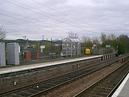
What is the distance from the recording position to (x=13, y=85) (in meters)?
18.0

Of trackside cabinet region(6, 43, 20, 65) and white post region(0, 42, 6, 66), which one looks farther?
trackside cabinet region(6, 43, 20, 65)

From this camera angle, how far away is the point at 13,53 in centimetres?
3669

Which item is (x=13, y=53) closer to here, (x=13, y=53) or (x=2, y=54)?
(x=13, y=53)

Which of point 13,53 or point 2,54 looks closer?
point 2,54

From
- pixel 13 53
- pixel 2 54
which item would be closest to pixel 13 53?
pixel 13 53

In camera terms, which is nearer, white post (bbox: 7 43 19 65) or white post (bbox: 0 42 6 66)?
white post (bbox: 0 42 6 66)

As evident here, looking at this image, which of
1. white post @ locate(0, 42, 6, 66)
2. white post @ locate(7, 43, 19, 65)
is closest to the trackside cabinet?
white post @ locate(7, 43, 19, 65)

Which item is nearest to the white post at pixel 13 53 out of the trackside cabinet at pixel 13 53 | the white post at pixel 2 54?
the trackside cabinet at pixel 13 53

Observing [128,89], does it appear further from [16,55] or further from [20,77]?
[16,55]

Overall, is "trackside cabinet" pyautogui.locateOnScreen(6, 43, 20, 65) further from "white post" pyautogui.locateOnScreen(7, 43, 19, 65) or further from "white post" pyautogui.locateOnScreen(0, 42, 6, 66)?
"white post" pyautogui.locateOnScreen(0, 42, 6, 66)

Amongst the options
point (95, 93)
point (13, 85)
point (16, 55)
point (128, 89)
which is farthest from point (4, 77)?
point (16, 55)

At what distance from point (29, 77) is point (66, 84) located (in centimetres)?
412

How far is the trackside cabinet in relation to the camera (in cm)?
3656

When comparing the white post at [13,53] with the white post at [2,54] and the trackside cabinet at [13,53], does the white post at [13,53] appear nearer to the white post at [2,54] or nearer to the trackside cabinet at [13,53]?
the trackside cabinet at [13,53]
